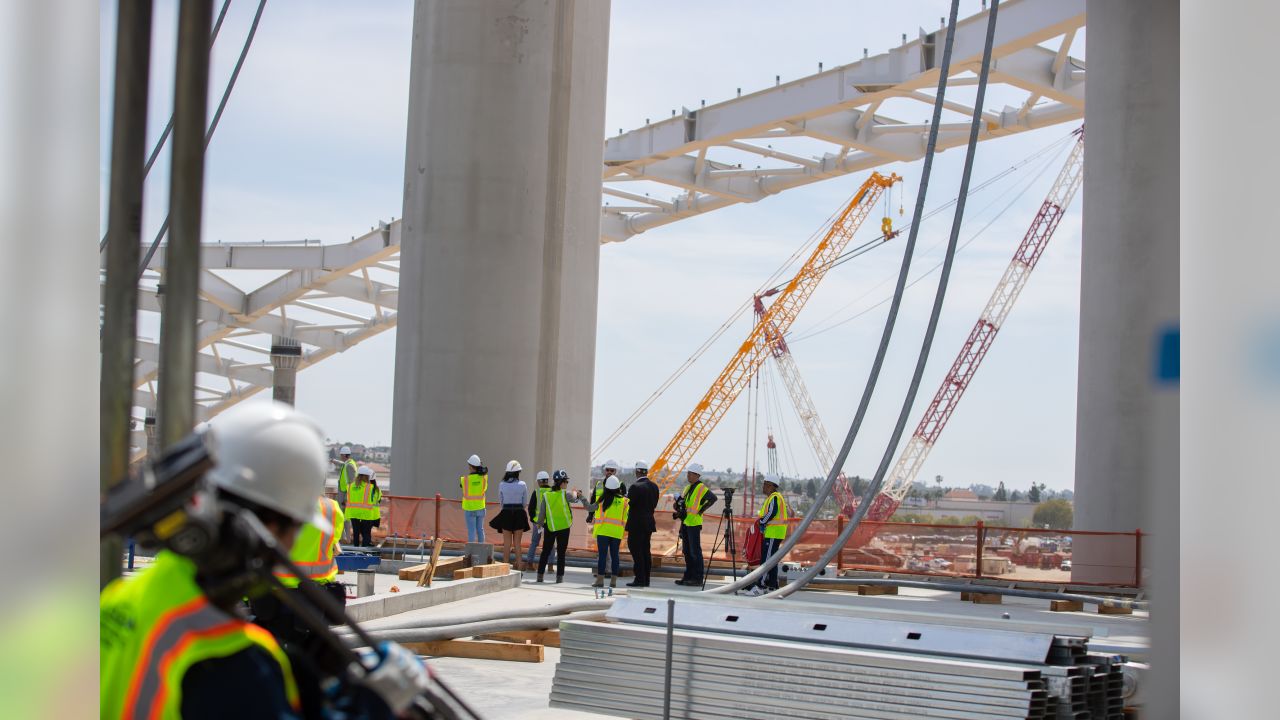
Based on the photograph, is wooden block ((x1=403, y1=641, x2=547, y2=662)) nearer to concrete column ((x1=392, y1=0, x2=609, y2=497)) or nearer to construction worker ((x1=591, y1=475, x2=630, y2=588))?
construction worker ((x1=591, y1=475, x2=630, y2=588))

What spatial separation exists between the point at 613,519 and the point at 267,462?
16.7m

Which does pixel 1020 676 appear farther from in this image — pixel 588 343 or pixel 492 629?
pixel 588 343

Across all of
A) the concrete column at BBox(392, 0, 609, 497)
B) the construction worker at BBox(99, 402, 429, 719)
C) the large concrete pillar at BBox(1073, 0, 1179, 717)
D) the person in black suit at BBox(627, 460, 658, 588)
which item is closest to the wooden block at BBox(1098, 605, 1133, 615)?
the large concrete pillar at BBox(1073, 0, 1179, 717)

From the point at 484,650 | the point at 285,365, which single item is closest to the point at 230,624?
the point at 484,650

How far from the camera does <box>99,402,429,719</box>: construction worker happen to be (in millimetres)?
2664

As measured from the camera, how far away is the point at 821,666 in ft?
28.1

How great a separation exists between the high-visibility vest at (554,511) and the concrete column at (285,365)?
37368mm

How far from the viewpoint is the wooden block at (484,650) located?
1229cm

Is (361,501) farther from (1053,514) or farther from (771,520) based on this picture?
(1053,514)

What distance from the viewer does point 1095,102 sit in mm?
24344
